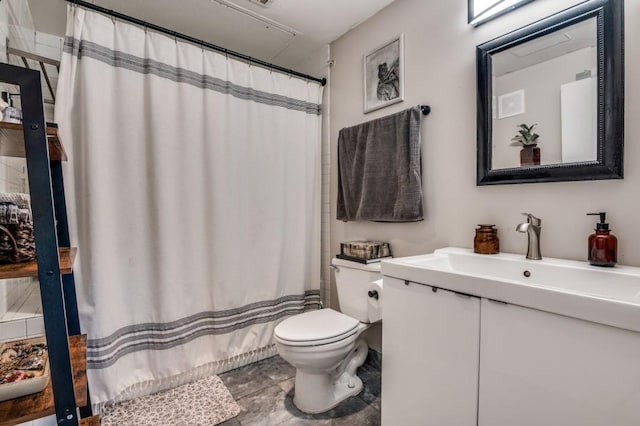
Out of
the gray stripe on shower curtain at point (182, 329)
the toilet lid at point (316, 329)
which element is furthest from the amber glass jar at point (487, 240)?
the gray stripe on shower curtain at point (182, 329)

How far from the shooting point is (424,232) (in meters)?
1.65

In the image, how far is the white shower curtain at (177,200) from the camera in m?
1.46

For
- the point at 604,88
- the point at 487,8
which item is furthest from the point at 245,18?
the point at 604,88

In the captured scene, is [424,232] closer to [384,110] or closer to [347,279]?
[347,279]

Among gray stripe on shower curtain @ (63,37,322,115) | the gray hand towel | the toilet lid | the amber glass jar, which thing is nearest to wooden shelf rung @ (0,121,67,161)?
gray stripe on shower curtain @ (63,37,322,115)

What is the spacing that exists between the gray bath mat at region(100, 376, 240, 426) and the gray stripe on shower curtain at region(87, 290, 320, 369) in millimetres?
249

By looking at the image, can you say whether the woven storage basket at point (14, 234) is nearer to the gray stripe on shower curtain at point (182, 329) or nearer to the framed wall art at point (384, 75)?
the gray stripe on shower curtain at point (182, 329)

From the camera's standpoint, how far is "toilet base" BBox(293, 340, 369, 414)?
1.50 m

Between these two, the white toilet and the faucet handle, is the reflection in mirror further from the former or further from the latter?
the white toilet

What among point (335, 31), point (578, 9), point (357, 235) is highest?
point (335, 31)

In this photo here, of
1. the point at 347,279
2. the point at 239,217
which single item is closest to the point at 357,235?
the point at 347,279

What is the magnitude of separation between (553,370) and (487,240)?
60 centimetres

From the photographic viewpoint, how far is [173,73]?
1690 millimetres

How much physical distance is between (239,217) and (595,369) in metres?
1.71
